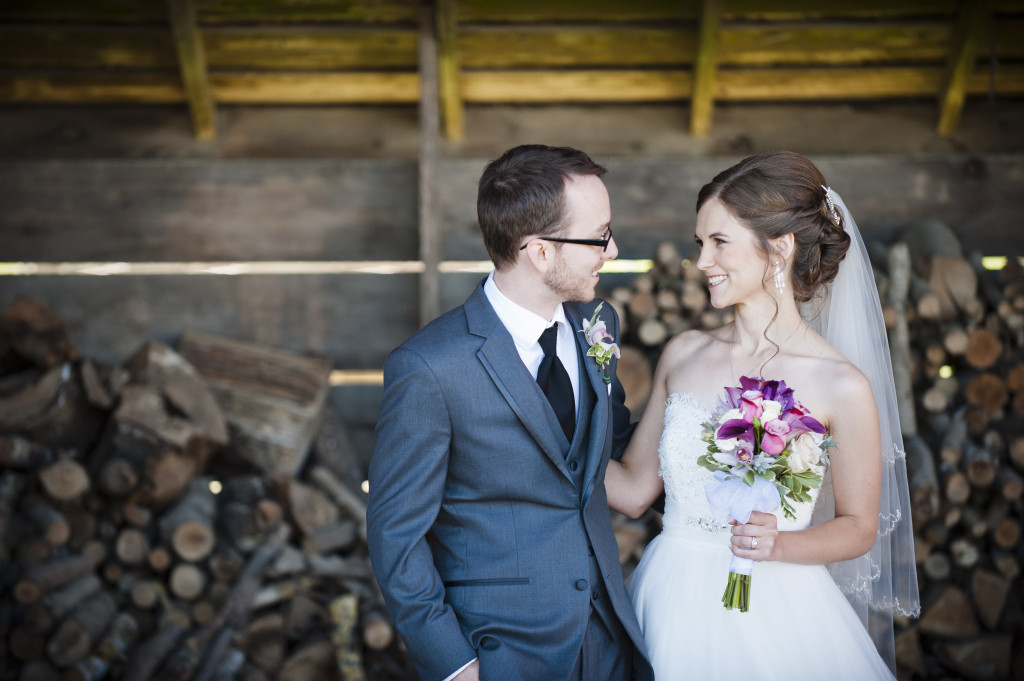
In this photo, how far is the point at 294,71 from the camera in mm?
5633

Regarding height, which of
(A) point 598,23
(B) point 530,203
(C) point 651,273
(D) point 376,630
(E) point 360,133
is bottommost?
(D) point 376,630

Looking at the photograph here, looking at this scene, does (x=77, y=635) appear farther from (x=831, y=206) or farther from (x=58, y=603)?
(x=831, y=206)

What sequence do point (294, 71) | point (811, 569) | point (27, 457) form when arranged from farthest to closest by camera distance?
point (294, 71)
point (27, 457)
point (811, 569)

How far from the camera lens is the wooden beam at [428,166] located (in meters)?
5.23

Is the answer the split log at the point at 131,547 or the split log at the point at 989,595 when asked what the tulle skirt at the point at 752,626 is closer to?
the split log at the point at 989,595

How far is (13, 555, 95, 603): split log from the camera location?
3.92 m

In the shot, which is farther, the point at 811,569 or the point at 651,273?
the point at 651,273

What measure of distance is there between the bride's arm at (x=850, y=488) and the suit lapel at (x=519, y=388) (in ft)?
2.13

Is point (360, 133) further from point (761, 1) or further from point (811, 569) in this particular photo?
point (811, 569)

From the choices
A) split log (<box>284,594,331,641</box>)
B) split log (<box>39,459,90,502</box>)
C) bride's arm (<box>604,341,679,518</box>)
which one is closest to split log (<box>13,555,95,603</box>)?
split log (<box>39,459,90,502</box>)

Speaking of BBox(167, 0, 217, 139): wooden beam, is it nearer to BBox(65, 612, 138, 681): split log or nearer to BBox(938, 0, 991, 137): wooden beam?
BBox(65, 612, 138, 681): split log

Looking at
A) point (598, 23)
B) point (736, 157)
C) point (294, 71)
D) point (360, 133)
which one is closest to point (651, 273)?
point (736, 157)

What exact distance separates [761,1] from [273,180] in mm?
3082

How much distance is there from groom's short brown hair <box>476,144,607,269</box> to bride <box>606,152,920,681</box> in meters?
0.51
